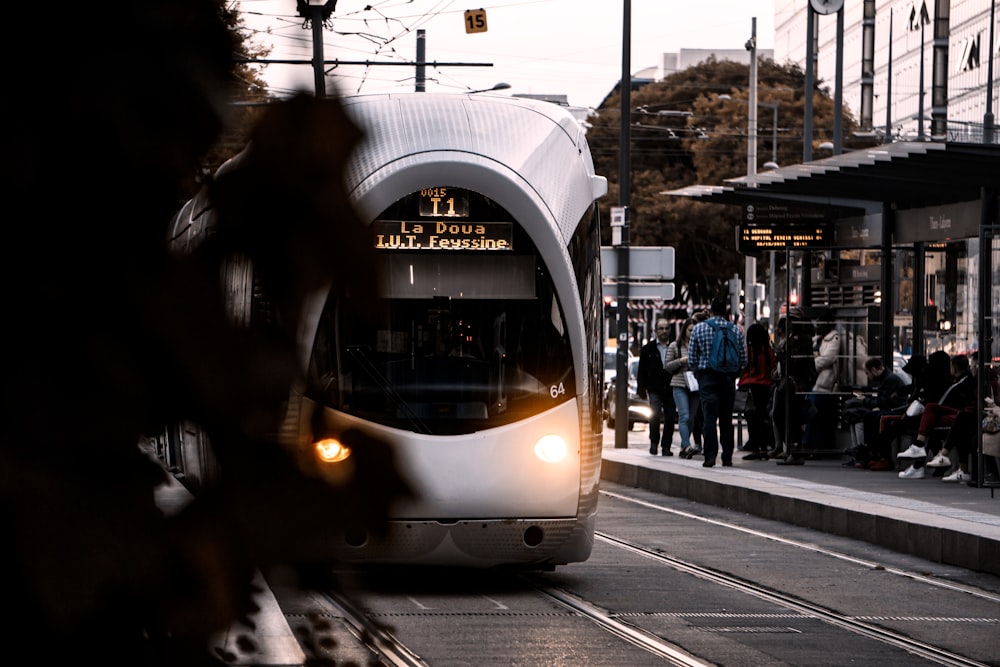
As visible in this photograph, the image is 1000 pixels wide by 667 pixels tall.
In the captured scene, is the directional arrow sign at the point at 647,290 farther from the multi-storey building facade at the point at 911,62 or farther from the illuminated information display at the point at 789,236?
the multi-storey building facade at the point at 911,62

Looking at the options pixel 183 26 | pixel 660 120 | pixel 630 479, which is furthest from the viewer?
pixel 660 120

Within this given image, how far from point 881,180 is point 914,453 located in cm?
278

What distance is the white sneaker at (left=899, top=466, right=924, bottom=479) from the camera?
18.8 metres

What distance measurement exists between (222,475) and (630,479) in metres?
19.4

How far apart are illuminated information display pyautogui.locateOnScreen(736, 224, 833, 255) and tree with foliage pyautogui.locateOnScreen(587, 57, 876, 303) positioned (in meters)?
39.4

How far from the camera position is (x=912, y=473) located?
61.9ft

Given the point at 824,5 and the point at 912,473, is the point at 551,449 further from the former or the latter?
the point at 824,5

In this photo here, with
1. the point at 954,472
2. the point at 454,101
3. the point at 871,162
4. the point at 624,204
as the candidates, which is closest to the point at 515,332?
the point at 454,101

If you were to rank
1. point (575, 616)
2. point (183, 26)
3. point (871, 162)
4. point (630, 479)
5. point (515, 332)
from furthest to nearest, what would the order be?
point (630, 479) → point (871, 162) → point (515, 332) → point (575, 616) → point (183, 26)

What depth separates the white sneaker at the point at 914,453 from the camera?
1855 cm

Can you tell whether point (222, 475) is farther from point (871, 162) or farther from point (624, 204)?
point (624, 204)

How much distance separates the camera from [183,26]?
4.52 ft

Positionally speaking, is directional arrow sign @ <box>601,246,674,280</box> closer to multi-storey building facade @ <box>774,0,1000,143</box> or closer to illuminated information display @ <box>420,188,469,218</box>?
illuminated information display @ <box>420,188,469,218</box>

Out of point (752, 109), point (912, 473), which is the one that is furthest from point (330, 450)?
point (752, 109)
